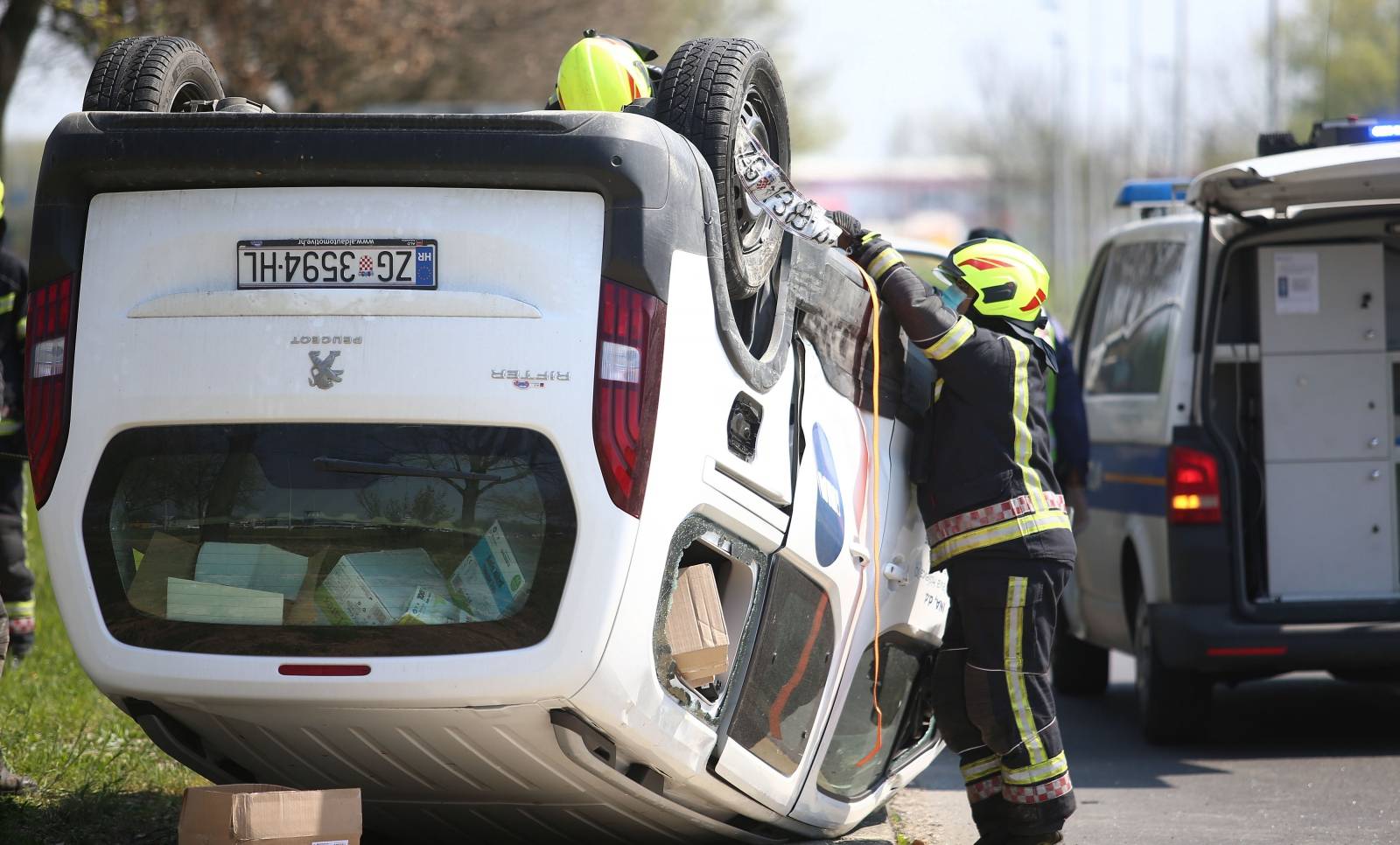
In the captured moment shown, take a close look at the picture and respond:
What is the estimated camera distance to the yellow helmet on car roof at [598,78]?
17.0 ft

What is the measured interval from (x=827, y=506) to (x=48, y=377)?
2.01m

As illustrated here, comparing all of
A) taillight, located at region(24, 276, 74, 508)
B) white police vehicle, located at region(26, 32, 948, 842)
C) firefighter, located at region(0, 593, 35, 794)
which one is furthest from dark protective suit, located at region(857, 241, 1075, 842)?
firefighter, located at region(0, 593, 35, 794)

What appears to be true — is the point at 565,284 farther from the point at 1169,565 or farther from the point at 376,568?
the point at 1169,565

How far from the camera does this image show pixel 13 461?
7.11 meters

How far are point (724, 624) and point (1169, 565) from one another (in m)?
3.21

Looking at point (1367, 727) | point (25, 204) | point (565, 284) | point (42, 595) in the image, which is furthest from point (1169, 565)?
point (25, 204)

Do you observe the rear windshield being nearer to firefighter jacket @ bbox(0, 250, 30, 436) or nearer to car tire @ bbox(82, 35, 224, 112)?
car tire @ bbox(82, 35, 224, 112)

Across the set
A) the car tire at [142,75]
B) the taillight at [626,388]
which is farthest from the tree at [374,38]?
the taillight at [626,388]

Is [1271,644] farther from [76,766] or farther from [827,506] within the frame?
[76,766]

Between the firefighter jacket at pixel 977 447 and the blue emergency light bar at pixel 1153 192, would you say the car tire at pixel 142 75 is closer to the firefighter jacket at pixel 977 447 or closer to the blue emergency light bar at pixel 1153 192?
the firefighter jacket at pixel 977 447

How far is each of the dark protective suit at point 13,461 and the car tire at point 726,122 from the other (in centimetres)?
303

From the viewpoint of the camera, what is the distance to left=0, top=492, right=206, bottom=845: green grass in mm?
5379

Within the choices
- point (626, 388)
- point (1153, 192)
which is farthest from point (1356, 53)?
point (626, 388)

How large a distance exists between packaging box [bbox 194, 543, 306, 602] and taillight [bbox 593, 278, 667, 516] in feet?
2.60
